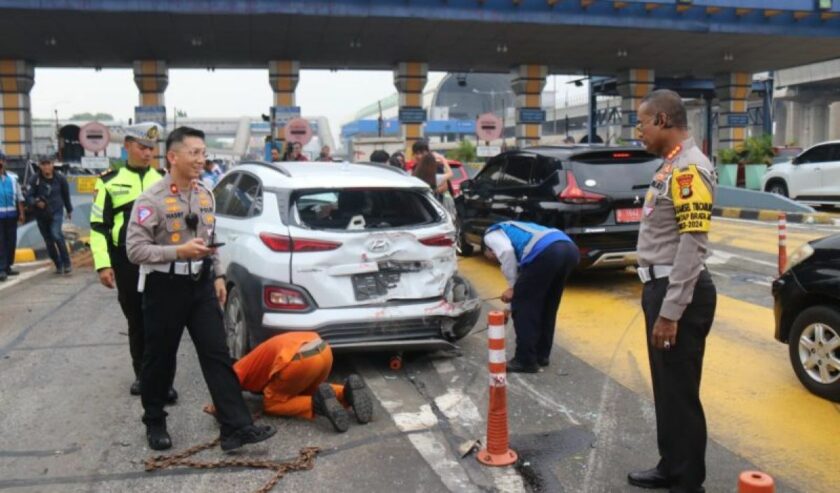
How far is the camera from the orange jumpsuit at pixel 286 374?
4672mm

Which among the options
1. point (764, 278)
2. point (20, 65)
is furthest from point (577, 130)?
point (764, 278)

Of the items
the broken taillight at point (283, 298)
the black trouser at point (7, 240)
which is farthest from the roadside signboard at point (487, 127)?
the broken taillight at point (283, 298)

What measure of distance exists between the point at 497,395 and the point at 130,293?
2.63 meters

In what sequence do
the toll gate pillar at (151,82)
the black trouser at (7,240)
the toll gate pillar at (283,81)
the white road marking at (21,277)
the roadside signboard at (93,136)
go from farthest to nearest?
1. the toll gate pillar at (283,81)
2. the toll gate pillar at (151,82)
3. the roadside signboard at (93,136)
4. the black trouser at (7,240)
5. the white road marking at (21,277)

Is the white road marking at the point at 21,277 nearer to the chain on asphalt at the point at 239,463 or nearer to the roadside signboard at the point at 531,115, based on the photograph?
the chain on asphalt at the point at 239,463

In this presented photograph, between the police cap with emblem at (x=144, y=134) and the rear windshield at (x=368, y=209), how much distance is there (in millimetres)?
1248

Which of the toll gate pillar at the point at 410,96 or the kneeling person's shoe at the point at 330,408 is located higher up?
the toll gate pillar at the point at 410,96

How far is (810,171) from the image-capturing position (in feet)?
61.9

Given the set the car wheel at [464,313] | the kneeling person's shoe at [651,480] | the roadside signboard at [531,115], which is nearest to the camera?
the kneeling person's shoe at [651,480]

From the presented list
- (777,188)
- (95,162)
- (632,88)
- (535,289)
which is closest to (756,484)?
(535,289)

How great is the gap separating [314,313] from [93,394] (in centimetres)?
174

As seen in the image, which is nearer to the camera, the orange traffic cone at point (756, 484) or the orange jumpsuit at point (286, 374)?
the orange traffic cone at point (756, 484)

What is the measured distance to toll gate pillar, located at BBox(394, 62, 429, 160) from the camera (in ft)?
84.2

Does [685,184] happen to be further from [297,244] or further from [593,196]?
[593,196]
